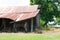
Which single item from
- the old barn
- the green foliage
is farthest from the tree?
the old barn

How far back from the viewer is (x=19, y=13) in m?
27.4

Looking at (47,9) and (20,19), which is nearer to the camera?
(20,19)

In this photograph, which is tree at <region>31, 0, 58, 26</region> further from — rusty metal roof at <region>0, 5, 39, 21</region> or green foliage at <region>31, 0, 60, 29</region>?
rusty metal roof at <region>0, 5, 39, 21</region>

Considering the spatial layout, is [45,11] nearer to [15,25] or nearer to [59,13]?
[59,13]

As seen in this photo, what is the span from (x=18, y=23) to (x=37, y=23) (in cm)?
243

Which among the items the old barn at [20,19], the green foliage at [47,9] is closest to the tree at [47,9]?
the green foliage at [47,9]

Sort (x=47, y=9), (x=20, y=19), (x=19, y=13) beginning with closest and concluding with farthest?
(x=20, y=19), (x=19, y=13), (x=47, y=9)

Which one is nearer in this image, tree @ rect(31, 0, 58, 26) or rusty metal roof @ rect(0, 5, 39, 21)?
rusty metal roof @ rect(0, 5, 39, 21)

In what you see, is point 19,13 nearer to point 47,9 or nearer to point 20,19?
point 20,19

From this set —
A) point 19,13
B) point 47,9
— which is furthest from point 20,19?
point 47,9

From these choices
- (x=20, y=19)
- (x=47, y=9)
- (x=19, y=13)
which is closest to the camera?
(x=20, y=19)

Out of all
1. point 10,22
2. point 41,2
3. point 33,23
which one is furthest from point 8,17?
point 41,2

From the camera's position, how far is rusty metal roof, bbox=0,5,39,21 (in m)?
26.2

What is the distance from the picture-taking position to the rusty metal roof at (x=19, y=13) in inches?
1033
